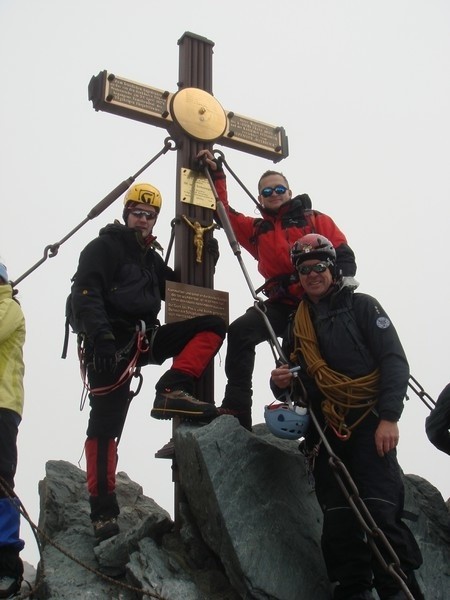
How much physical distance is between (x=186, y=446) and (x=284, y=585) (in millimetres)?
1175

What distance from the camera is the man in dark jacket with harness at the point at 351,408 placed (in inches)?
158

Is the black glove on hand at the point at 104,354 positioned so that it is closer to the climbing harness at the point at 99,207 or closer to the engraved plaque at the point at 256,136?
the climbing harness at the point at 99,207

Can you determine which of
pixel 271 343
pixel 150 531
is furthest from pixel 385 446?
pixel 150 531

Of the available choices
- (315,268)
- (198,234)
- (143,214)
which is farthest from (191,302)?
(315,268)

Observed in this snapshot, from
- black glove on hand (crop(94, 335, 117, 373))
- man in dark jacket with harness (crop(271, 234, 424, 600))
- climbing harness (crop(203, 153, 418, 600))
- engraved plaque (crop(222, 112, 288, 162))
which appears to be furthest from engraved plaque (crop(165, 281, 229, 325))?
engraved plaque (crop(222, 112, 288, 162))

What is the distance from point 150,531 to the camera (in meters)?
4.93

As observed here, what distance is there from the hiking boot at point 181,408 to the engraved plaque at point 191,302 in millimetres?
940

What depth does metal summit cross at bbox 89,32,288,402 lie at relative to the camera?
6535 millimetres

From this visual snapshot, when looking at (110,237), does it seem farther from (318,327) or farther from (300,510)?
(300,510)

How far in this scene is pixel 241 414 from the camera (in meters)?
5.42

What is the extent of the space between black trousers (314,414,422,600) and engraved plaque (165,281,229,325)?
7.03 ft

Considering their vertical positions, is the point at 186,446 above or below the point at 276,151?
below

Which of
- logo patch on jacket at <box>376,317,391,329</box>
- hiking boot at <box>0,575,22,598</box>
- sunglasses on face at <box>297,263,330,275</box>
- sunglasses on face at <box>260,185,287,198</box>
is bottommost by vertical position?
hiking boot at <box>0,575,22,598</box>

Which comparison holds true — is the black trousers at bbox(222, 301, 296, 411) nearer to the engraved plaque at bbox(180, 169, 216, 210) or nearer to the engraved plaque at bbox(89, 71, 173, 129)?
the engraved plaque at bbox(180, 169, 216, 210)
